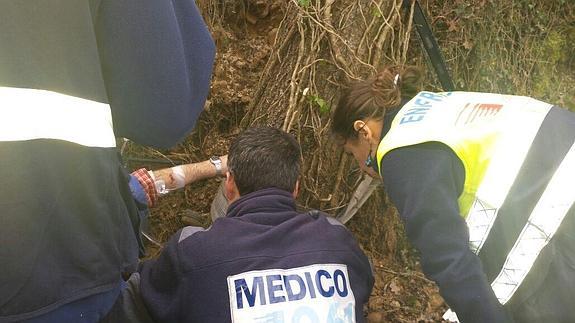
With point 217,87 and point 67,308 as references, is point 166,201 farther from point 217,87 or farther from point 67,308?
point 67,308

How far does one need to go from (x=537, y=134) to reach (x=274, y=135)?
3.40 ft

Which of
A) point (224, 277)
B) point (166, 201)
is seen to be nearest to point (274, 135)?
point (224, 277)

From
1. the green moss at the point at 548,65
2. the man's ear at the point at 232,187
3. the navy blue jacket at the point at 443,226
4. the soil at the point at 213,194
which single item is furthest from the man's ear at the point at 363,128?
the green moss at the point at 548,65

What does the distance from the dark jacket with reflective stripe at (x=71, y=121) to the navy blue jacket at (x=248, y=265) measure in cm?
31

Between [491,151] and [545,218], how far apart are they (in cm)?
28

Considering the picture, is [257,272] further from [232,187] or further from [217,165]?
[217,165]

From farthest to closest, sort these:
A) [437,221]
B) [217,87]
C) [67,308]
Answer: [217,87] < [437,221] < [67,308]

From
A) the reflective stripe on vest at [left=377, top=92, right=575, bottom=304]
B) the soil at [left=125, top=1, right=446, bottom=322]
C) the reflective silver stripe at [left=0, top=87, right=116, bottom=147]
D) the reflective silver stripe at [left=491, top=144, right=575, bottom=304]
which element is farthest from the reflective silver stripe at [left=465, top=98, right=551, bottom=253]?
the soil at [left=125, top=1, right=446, bottom=322]

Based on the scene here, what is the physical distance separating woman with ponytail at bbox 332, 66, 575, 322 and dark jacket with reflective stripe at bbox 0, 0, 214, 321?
784mm

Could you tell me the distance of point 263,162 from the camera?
2143mm

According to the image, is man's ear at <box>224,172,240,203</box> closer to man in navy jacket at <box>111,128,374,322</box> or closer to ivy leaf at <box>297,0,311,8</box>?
man in navy jacket at <box>111,128,374,322</box>

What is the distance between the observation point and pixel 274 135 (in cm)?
227

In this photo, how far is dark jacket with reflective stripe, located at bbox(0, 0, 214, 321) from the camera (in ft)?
3.99

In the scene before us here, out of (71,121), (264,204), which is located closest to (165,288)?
(264,204)
